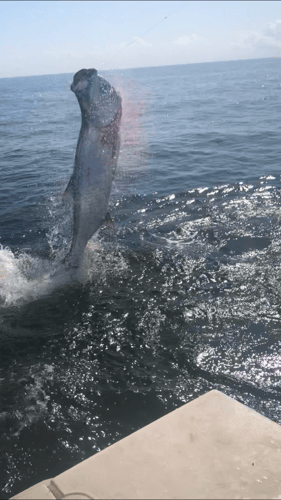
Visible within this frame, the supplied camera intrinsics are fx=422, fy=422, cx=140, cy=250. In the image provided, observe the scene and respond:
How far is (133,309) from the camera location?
714 centimetres

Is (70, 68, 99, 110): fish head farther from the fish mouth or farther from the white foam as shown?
the white foam

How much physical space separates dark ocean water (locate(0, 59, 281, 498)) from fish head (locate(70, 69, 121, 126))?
0.25 metres

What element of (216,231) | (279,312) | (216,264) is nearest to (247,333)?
(279,312)

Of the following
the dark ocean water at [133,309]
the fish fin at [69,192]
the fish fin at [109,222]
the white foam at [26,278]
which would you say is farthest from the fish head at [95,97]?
the white foam at [26,278]

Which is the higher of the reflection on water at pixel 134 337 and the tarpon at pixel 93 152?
the tarpon at pixel 93 152

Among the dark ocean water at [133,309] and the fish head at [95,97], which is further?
the fish head at [95,97]

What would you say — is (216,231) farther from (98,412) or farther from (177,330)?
(98,412)

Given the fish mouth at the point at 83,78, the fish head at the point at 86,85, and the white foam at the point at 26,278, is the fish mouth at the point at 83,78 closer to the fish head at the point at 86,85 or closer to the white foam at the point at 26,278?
the fish head at the point at 86,85

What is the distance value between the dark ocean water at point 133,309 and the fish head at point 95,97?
0.81 ft

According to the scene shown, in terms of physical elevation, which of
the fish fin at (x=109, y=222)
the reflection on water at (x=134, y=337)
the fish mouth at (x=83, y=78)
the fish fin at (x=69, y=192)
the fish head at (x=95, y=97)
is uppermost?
the fish mouth at (x=83, y=78)

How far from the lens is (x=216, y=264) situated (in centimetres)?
848

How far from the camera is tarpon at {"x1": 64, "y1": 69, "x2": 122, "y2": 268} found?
6543 mm

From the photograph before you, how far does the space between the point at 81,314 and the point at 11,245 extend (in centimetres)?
358

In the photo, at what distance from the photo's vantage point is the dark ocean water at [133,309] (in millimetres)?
5023
